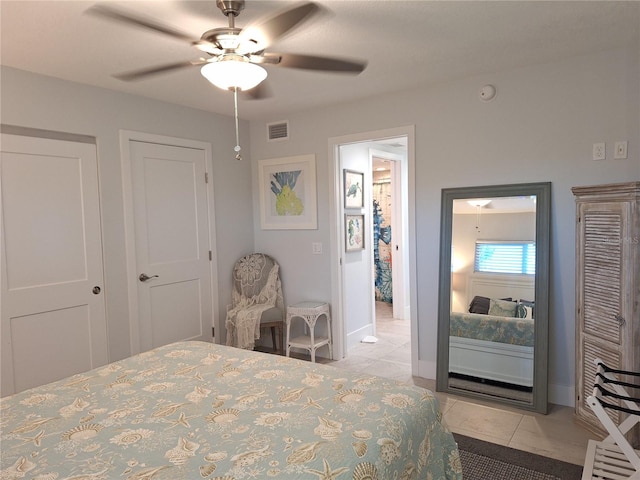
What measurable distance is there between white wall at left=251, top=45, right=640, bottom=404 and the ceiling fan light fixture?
1.96m

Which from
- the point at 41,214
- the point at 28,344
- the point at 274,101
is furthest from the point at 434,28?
the point at 28,344

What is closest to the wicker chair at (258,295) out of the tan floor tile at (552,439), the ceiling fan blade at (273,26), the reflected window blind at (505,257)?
the reflected window blind at (505,257)

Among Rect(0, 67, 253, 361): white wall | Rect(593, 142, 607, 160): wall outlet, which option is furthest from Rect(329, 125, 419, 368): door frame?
Rect(593, 142, 607, 160): wall outlet

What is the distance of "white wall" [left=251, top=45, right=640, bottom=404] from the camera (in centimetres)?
282

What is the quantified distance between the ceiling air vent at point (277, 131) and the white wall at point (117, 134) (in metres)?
0.28

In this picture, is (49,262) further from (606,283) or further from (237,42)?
(606,283)

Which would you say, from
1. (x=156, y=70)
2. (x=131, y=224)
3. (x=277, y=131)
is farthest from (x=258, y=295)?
(x=156, y=70)

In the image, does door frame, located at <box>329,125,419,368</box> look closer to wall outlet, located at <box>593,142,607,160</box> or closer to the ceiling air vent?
the ceiling air vent

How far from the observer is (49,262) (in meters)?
3.07

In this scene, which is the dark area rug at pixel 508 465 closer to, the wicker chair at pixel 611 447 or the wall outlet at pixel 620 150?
the wicker chair at pixel 611 447

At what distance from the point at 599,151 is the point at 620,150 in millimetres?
114

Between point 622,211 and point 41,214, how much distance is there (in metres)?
3.61

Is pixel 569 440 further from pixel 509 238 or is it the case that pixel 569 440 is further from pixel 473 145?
pixel 473 145

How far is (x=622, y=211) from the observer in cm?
240
